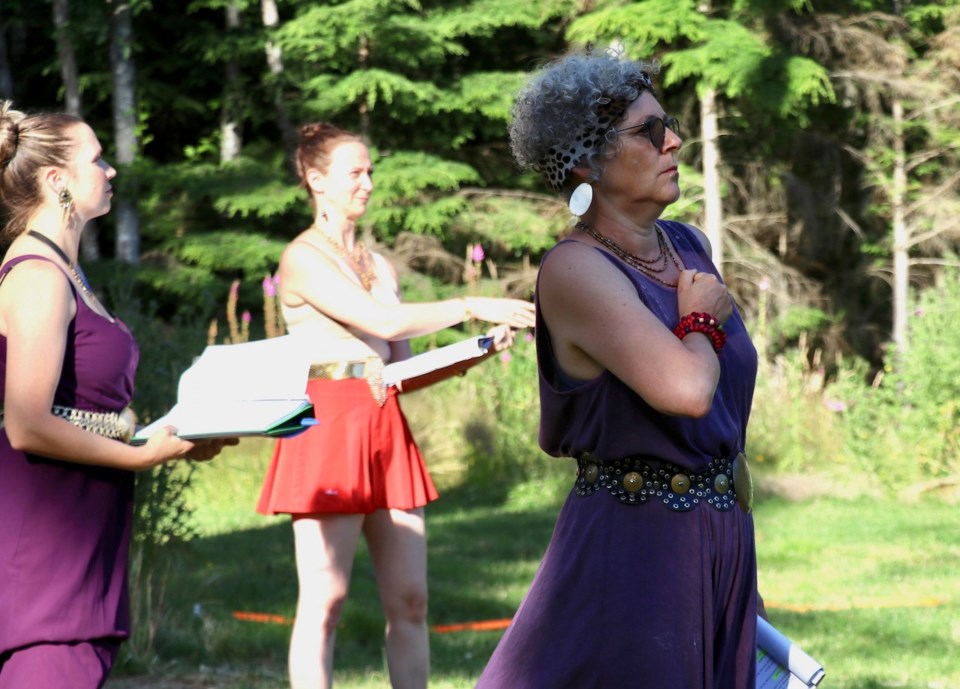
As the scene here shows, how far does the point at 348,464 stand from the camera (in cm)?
477

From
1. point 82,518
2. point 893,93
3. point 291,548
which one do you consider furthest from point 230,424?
point 893,93

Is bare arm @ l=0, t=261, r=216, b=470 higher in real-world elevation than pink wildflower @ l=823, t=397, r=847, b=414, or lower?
higher

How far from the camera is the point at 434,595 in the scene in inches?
312

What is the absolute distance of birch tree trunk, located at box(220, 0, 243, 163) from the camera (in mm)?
22328

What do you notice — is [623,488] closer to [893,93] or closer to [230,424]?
[230,424]

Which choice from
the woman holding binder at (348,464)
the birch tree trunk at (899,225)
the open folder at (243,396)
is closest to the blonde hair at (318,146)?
the woman holding binder at (348,464)

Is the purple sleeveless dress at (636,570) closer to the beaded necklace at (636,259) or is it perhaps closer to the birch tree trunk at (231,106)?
the beaded necklace at (636,259)

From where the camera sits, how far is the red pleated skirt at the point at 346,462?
4758 mm

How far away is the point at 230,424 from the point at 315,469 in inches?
58.5

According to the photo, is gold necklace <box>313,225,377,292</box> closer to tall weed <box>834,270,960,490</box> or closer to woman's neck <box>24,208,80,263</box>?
woman's neck <box>24,208,80,263</box>

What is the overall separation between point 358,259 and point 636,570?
2.50 m

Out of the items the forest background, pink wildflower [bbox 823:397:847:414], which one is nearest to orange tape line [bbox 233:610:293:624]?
pink wildflower [bbox 823:397:847:414]

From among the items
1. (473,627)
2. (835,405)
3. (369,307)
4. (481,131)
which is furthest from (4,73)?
(369,307)

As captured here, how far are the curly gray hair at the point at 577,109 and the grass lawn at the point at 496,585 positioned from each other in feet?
10.7
